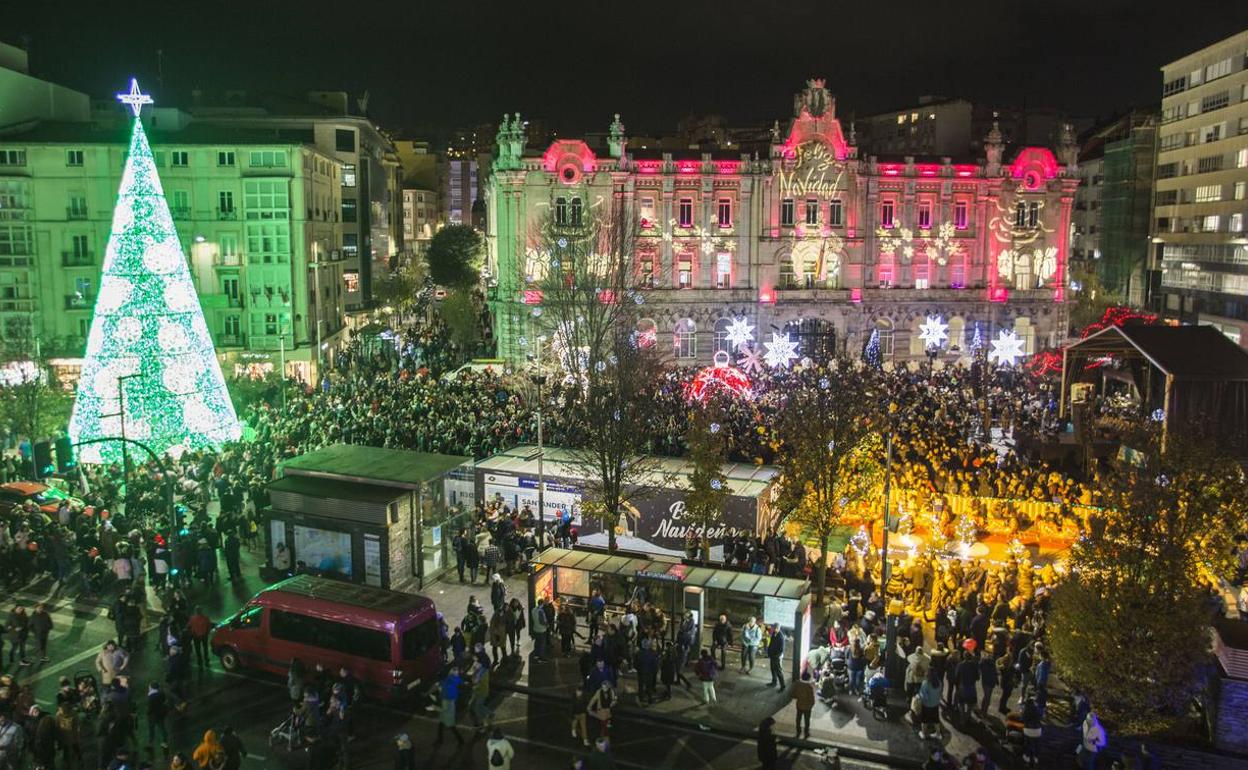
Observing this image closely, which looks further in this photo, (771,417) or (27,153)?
(27,153)

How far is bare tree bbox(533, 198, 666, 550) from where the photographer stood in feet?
79.2

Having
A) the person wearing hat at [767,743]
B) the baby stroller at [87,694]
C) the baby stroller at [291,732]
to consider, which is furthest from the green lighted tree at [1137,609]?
the baby stroller at [87,694]

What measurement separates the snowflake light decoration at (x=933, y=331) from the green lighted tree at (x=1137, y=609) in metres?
38.7

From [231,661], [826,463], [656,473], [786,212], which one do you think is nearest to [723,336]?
[786,212]

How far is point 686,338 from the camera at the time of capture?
2111 inches

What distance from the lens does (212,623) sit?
20312 mm

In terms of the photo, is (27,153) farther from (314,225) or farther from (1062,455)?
(1062,455)

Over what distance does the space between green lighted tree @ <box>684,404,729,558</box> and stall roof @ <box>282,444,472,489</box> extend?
5.79 m

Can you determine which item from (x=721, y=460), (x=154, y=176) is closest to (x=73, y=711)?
(x=721, y=460)

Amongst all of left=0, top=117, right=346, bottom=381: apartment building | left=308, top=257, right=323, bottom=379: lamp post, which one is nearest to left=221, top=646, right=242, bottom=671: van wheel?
left=0, top=117, right=346, bottom=381: apartment building

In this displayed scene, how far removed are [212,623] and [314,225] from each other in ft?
111

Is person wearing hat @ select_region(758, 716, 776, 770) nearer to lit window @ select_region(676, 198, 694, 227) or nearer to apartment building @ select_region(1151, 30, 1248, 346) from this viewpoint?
lit window @ select_region(676, 198, 694, 227)

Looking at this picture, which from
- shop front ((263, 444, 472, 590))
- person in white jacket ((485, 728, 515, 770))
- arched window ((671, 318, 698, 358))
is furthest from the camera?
arched window ((671, 318, 698, 358))

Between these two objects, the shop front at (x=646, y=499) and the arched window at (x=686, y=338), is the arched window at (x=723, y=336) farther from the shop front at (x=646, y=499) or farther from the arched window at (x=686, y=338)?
the shop front at (x=646, y=499)
